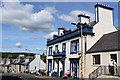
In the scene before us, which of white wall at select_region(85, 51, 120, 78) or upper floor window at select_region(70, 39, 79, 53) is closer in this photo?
white wall at select_region(85, 51, 120, 78)

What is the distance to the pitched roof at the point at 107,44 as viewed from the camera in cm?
1745

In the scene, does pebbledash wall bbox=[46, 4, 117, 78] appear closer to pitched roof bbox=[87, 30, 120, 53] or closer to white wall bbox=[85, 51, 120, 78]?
white wall bbox=[85, 51, 120, 78]

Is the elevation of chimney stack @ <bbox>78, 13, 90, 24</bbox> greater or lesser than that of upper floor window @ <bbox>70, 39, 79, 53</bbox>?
greater

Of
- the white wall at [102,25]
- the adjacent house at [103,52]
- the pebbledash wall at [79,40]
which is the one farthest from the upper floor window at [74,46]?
the adjacent house at [103,52]

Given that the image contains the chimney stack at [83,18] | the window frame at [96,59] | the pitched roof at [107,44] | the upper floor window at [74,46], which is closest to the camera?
the pitched roof at [107,44]

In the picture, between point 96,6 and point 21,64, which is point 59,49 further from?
point 21,64

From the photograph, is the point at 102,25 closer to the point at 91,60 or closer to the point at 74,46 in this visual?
the point at 74,46

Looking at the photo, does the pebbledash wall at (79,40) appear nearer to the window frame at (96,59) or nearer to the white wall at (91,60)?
the white wall at (91,60)

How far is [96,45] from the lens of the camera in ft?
67.0

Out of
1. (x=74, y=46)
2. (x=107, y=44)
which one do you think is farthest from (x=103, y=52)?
(x=74, y=46)

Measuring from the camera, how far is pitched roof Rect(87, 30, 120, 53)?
17453 mm

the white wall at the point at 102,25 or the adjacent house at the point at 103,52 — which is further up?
the white wall at the point at 102,25

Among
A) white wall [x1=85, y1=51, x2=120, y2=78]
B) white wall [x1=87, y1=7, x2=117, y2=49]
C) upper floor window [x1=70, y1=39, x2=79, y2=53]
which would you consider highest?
white wall [x1=87, y1=7, x2=117, y2=49]

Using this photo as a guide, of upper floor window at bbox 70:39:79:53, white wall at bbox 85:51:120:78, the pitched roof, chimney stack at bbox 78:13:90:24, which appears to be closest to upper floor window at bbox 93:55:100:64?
white wall at bbox 85:51:120:78
